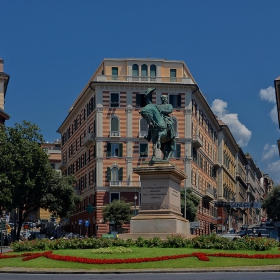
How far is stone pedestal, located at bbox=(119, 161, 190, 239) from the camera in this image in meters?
36.1

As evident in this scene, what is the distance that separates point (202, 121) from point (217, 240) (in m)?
70.5

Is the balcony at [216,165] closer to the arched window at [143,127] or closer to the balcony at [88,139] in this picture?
the balcony at [88,139]

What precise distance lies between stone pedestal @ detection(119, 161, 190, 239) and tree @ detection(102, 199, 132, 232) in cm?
4561

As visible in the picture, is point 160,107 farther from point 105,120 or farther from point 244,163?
point 244,163

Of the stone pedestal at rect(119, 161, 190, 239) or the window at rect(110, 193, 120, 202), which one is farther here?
the window at rect(110, 193, 120, 202)

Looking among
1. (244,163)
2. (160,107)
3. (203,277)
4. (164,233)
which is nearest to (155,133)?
(160,107)

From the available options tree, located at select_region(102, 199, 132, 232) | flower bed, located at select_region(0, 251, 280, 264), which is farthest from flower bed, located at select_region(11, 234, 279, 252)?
tree, located at select_region(102, 199, 132, 232)

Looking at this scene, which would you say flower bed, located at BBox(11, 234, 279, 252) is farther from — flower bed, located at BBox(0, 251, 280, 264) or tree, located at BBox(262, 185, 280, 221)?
tree, located at BBox(262, 185, 280, 221)

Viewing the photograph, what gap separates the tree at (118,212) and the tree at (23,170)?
8618mm

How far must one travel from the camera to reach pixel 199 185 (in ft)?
331

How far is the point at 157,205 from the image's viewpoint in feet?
121

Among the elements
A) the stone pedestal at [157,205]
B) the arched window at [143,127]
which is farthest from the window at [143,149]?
the stone pedestal at [157,205]

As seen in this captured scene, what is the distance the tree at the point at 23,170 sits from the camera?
68.8m

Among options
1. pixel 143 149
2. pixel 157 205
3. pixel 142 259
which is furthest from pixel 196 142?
pixel 142 259
